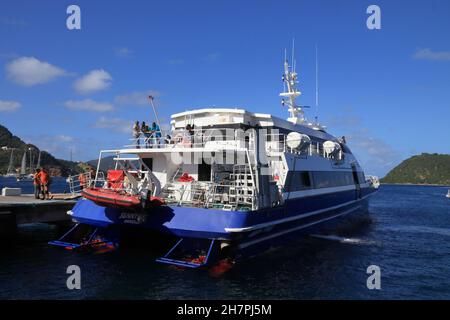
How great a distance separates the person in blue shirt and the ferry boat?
0.33 feet

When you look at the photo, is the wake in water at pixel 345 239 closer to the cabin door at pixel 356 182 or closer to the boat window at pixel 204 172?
the boat window at pixel 204 172

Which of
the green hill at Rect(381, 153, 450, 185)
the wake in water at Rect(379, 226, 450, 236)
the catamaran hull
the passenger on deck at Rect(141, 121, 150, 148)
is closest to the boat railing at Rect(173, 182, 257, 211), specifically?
the catamaran hull

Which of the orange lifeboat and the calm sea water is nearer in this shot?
the calm sea water

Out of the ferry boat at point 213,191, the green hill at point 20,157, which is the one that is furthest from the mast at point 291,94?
the green hill at point 20,157

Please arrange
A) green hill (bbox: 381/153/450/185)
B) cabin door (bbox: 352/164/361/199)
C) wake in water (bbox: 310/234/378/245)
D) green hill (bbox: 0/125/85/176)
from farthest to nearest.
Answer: green hill (bbox: 381/153/450/185)
green hill (bbox: 0/125/85/176)
cabin door (bbox: 352/164/361/199)
wake in water (bbox: 310/234/378/245)

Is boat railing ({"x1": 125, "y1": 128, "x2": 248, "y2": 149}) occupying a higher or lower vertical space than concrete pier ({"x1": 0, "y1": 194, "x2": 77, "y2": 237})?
higher

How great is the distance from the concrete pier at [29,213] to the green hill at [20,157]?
13975 centimetres

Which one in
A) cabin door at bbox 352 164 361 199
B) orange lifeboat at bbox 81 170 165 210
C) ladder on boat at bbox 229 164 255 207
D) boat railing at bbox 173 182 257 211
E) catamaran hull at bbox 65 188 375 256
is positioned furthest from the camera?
cabin door at bbox 352 164 361 199

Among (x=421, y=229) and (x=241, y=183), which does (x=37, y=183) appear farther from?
(x=421, y=229)

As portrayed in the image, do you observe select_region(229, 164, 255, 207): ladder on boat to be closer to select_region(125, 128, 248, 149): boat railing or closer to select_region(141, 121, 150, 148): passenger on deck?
select_region(125, 128, 248, 149): boat railing

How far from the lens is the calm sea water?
1032 centimetres

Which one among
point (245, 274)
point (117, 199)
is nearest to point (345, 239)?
point (245, 274)

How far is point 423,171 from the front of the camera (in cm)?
16088
